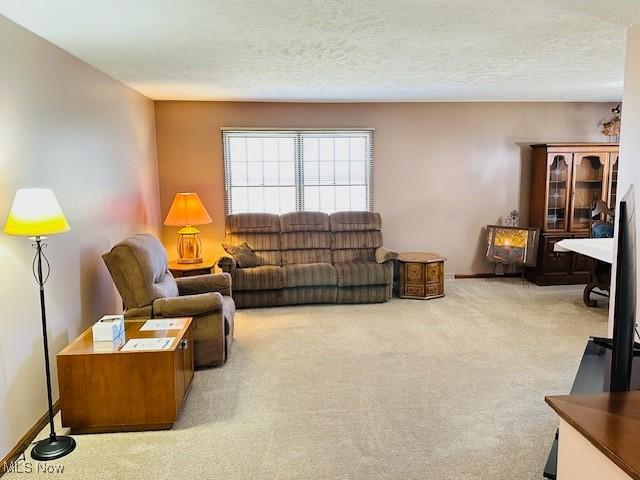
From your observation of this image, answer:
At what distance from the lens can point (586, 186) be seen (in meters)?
6.40

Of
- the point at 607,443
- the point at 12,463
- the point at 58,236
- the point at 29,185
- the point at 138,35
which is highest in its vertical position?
the point at 138,35

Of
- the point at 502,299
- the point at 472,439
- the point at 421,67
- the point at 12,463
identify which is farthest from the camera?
the point at 502,299

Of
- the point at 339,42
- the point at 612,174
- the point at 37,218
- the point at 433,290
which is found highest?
the point at 339,42

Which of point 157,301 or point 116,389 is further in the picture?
point 157,301

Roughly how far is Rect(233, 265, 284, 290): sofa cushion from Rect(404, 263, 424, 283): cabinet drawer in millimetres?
1485

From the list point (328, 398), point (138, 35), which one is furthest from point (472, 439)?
point (138, 35)

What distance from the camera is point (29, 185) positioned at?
2.86 m

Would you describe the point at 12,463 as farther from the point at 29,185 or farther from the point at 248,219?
the point at 248,219

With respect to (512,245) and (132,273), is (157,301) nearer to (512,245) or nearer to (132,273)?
(132,273)

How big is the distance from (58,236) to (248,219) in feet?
9.07


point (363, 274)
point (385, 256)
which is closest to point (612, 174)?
point (385, 256)

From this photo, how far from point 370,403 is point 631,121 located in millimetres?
2394

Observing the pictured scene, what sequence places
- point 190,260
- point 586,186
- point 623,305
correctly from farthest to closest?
point 586,186 → point 190,260 → point 623,305

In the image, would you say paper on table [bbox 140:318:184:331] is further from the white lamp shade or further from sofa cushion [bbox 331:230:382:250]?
sofa cushion [bbox 331:230:382:250]
